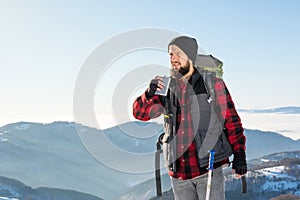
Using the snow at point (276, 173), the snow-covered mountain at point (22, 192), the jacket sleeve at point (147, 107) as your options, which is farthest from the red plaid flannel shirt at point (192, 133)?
the snow-covered mountain at point (22, 192)

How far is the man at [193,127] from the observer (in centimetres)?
435

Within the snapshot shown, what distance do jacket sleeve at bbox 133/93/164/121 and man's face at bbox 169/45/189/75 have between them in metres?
0.43

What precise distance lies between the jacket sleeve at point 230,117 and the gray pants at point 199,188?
13.7 inches

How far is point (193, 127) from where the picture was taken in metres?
4.39

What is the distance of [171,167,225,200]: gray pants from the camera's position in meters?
4.34

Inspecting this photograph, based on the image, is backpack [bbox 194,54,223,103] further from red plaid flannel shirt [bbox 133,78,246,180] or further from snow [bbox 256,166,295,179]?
snow [bbox 256,166,295,179]

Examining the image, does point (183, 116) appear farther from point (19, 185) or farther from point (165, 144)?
point (19, 185)

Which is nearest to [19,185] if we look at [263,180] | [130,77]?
[263,180]

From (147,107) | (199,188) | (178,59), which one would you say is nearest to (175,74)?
(178,59)

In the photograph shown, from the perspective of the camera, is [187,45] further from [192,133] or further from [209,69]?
[192,133]

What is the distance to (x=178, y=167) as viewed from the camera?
4.50 metres

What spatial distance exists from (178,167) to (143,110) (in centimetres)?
77

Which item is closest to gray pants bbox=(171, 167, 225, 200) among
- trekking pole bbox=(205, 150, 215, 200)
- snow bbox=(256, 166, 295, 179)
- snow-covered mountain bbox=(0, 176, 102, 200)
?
trekking pole bbox=(205, 150, 215, 200)

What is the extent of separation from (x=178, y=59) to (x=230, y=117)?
34.0 inches
